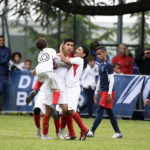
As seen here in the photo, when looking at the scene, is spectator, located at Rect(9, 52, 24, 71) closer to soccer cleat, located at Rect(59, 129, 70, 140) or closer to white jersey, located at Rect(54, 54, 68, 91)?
soccer cleat, located at Rect(59, 129, 70, 140)

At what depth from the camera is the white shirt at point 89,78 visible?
18.5 m

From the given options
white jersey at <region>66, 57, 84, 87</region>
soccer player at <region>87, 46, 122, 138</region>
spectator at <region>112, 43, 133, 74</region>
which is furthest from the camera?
spectator at <region>112, 43, 133, 74</region>

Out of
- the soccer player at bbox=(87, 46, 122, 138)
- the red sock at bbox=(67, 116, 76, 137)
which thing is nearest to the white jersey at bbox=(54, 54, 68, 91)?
the red sock at bbox=(67, 116, 76, 137)

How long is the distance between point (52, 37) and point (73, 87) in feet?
53.3

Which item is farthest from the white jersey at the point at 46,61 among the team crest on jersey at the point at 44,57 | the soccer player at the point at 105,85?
the soccer player at the point at 105,85

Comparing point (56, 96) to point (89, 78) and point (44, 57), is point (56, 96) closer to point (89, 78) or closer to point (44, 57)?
point (44, 57)

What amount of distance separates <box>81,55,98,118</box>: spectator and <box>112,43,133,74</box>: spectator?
95 centimetres

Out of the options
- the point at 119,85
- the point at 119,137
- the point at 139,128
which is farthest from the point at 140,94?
the point at 119,137

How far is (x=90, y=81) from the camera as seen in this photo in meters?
18.5

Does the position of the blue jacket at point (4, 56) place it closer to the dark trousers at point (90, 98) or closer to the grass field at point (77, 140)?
the grass field at point (77, 140)

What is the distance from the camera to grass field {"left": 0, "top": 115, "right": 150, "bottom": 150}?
9.77 m

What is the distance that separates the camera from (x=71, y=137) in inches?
458

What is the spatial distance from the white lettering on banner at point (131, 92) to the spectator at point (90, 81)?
844 mm

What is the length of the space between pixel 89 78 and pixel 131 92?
4.31 ft
